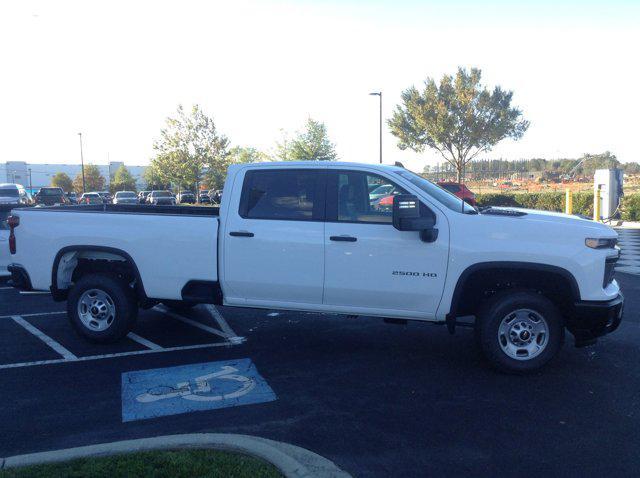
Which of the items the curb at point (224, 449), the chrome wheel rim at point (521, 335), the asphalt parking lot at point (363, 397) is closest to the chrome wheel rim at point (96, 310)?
the asphalt parking lot at point (363, 397)

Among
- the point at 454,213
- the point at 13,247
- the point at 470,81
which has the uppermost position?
the point at 470,81

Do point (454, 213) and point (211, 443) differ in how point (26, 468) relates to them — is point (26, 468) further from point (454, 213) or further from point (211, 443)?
point (454, 213)

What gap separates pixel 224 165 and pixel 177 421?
44049mm

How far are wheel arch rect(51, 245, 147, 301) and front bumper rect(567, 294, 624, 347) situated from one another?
4468mm

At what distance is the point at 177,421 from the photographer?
187 inches

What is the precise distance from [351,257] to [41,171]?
122772mm

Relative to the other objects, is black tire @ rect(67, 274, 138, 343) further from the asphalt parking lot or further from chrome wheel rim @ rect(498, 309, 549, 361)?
chrome wheel rim @ rect(498, 309, 549, 361)

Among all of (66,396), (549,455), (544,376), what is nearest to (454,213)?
(544,376)

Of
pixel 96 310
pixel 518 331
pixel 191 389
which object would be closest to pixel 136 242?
pixel 96 310

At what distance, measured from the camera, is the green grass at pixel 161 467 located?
12.2ft

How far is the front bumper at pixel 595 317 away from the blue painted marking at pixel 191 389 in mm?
2931

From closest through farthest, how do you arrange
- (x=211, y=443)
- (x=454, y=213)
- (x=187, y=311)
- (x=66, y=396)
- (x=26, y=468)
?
1. (x=26, y=468)
2. (x=211, y=443)
3. (x=66, y=396)
4. (x=454, y=213)
5. (x=187, y=311)

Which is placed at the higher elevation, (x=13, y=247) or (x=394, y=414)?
(x=13, y=247)

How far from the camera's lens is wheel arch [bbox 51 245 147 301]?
6625 millimetres
